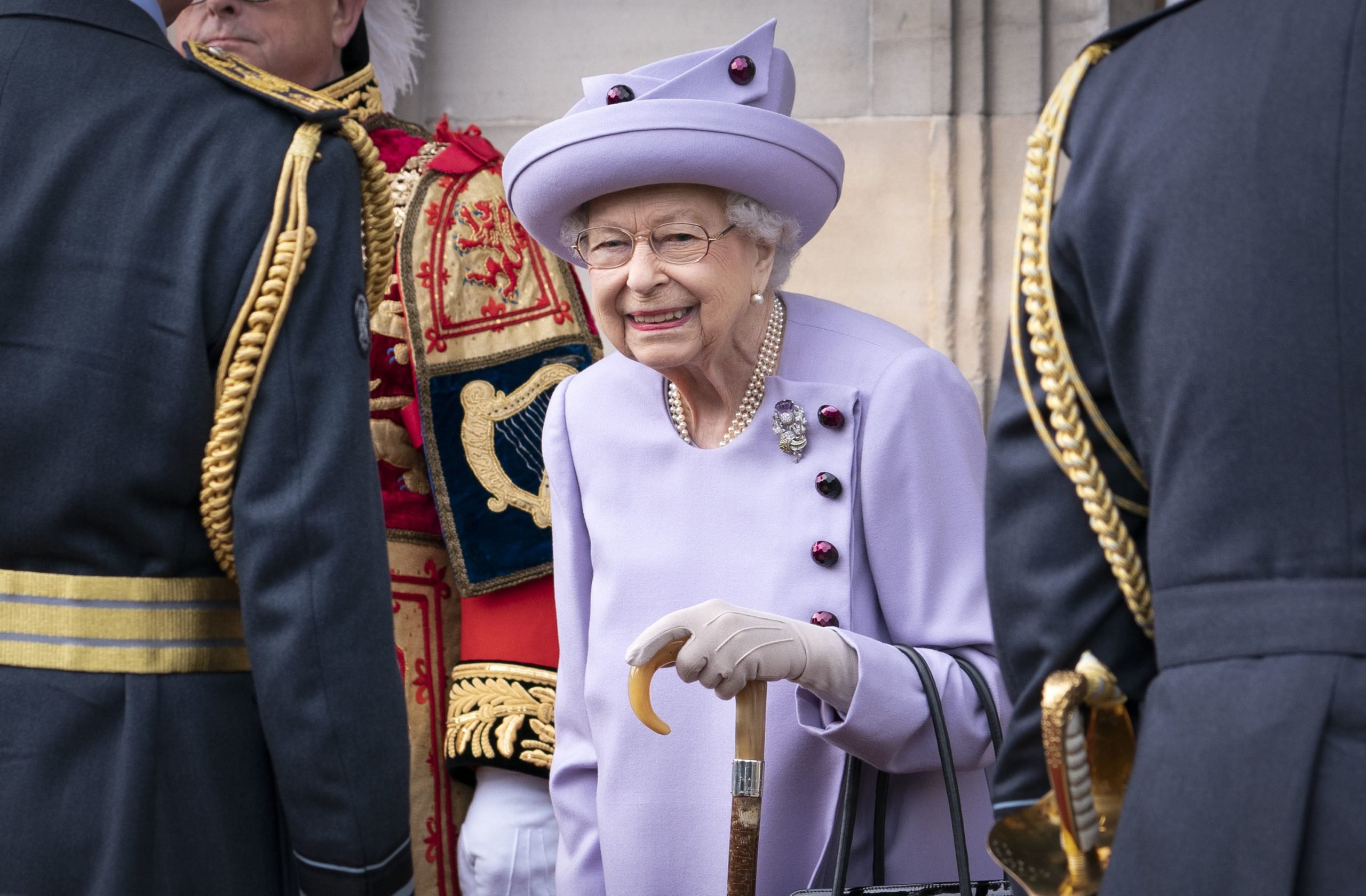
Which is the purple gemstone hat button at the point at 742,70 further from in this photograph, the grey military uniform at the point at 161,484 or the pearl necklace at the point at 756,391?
the grey military uniform at the point at 161,484

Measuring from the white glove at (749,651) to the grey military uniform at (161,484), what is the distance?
1.27 ft

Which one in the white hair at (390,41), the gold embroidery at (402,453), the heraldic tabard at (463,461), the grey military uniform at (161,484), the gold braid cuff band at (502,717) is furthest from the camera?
the white hair at (390,41)

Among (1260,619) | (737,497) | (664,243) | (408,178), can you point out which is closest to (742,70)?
(664,243)

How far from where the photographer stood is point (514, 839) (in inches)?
113

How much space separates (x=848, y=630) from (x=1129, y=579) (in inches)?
34.7

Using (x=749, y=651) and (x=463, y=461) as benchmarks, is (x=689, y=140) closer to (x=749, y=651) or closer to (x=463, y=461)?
(x=749, y=651)

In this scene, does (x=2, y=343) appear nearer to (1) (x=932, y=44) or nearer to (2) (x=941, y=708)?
(2) (x=941, y=708)

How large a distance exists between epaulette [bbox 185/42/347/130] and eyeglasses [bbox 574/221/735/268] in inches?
18.7

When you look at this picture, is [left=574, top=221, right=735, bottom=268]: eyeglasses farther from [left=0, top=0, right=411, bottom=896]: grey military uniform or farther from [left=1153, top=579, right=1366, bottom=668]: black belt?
[left=1153, top=579, right=1366, bottom=668]: black belt

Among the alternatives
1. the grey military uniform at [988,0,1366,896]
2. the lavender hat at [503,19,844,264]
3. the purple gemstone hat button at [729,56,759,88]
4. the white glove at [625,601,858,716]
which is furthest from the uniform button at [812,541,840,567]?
the grey military uniform at [988,0,1366,896]

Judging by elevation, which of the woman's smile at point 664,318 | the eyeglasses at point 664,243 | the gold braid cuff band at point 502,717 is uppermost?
the eyeglasses at point 664,243

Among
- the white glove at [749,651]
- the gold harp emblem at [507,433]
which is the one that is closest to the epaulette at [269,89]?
the white glove at [749,651]

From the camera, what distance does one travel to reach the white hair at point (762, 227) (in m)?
2.46

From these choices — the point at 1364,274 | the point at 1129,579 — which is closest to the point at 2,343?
the point at 1129,579
